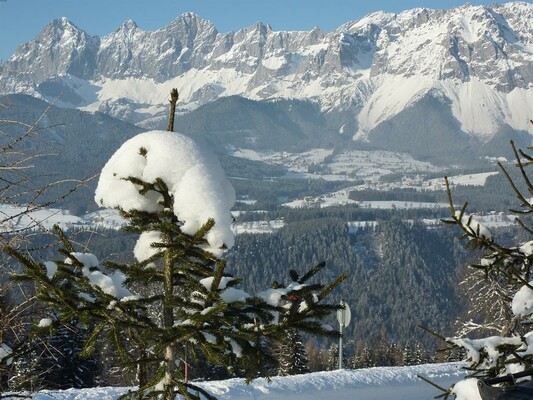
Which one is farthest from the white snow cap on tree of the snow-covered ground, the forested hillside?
the forested hillside

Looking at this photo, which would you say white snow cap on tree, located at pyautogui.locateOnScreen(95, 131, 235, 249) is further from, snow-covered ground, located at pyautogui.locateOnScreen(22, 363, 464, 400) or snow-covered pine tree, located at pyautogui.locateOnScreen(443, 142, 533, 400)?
snow-covered ground, located at pyautogui.locateOnScreen(22, 363, 464, 400)

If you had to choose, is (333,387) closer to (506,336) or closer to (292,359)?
(506,336)

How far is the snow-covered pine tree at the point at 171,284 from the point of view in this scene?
3.66 meters

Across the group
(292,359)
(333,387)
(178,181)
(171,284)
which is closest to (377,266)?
(292,359)

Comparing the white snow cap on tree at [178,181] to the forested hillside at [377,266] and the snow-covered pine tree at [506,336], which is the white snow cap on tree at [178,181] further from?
the forested hillside at [377,266]

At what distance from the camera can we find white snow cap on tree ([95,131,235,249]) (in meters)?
3.62

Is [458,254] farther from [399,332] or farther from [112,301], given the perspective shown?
[112,301]

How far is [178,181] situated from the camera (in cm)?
385

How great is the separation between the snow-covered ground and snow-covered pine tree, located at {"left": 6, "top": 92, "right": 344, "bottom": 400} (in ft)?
29.4

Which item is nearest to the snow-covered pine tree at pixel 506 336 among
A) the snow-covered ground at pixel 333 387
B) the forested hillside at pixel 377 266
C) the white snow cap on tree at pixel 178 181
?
the white snow cap on tree at pixel 178 181

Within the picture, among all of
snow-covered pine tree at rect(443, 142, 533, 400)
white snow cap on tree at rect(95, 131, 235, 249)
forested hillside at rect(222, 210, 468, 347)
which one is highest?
white snow cap on tree at rect(95, 131, 235, 249)

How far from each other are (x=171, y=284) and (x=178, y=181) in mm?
697

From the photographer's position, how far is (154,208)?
4012 millimetres

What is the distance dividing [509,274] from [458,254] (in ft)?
615
